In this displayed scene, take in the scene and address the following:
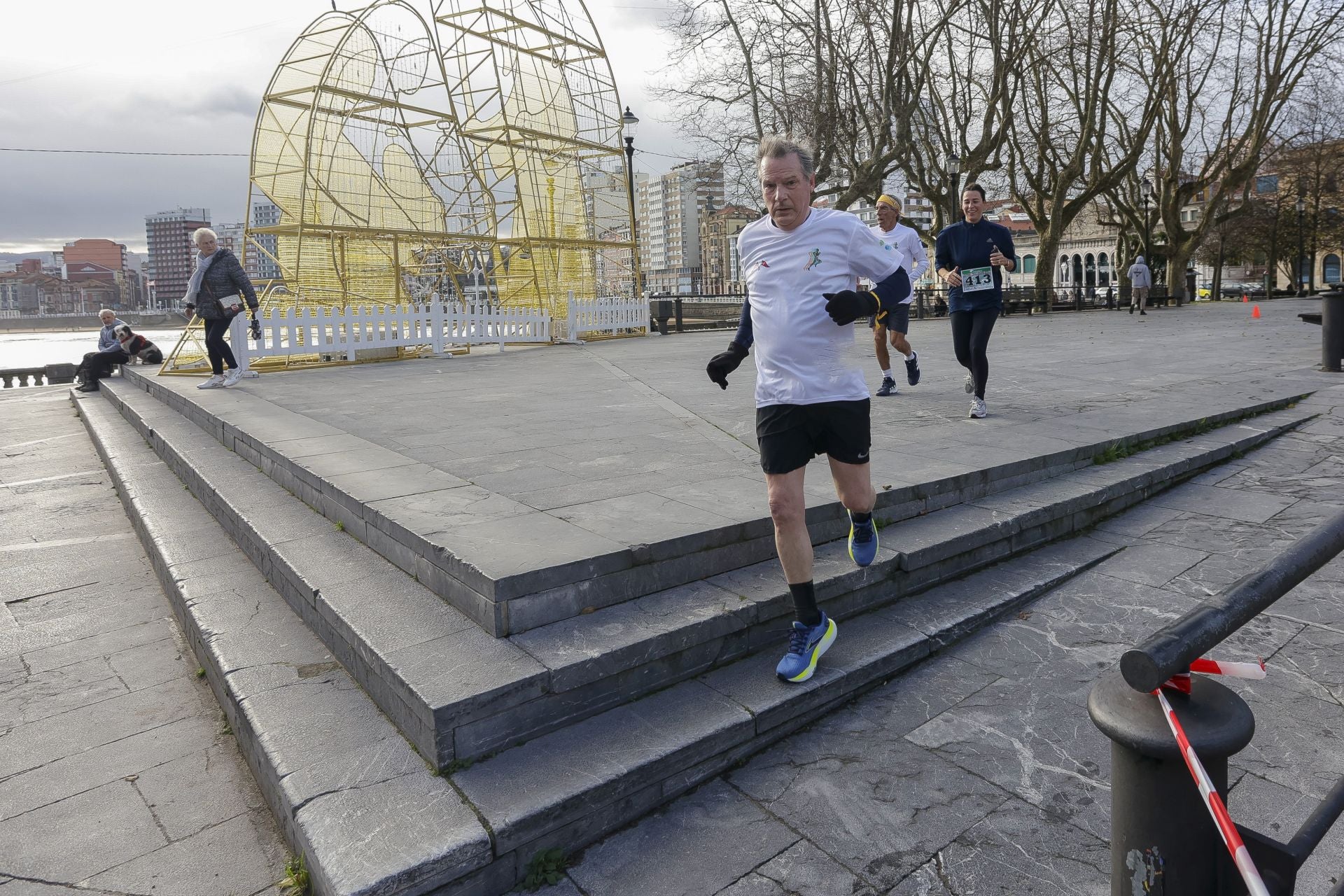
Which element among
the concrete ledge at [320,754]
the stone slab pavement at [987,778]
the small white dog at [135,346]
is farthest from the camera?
the small white dog at [135,346]

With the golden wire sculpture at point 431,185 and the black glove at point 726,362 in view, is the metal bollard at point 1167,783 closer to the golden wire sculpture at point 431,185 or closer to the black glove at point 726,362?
the black glove at point 726,362

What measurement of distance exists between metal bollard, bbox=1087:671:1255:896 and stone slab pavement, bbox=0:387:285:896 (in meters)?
2.13

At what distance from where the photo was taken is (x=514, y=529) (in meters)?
3.71

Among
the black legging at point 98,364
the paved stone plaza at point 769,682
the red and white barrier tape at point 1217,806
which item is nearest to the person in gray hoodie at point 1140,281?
the paved stone plaza at point 769,682

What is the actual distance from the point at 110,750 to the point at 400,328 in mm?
12775

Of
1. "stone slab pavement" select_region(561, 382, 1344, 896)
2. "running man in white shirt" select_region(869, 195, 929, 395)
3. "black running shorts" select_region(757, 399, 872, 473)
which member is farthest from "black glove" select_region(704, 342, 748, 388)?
"running man in white shirt" select_region(869, 195, 929, 395)

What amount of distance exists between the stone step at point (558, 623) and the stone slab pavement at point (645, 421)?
0.94 feet

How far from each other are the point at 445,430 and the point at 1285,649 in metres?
5.36

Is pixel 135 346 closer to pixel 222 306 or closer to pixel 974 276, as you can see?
pixel 222 306

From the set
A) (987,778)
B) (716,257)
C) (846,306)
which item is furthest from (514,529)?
(716,257)

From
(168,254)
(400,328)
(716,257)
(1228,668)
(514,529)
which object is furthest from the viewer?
(716,257)

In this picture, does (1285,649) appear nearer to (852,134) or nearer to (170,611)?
(170,611)

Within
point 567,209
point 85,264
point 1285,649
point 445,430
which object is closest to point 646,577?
point 1285,649

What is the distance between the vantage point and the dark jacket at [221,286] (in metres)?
10.5
